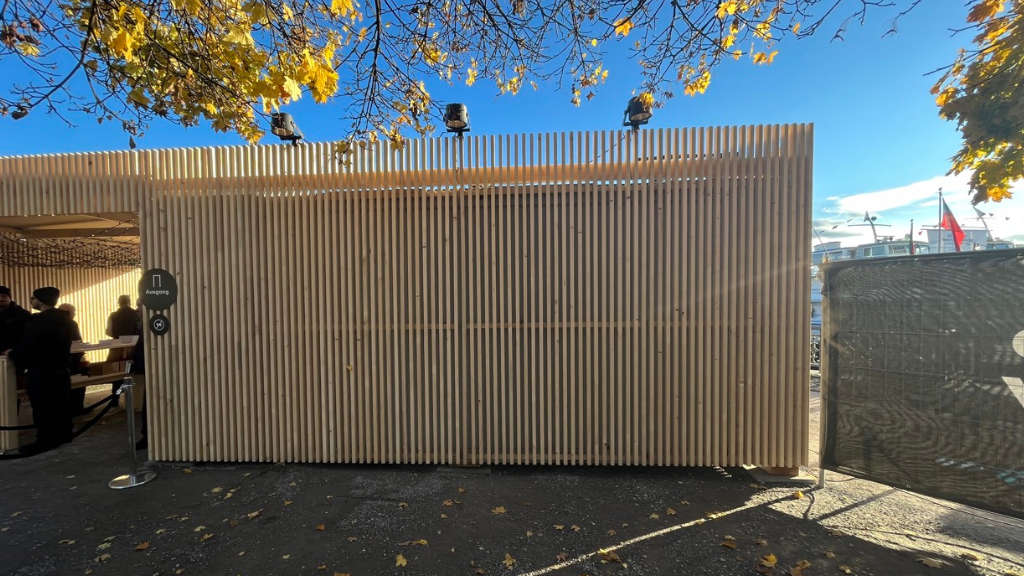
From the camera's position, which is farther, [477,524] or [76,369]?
[76,369]

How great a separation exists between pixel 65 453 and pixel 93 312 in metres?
6.38

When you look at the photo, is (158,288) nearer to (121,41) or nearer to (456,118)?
(121,41)

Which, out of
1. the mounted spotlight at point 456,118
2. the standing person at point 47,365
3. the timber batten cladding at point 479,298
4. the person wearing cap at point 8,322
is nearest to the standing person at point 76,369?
the person wearing cap at point 8,322

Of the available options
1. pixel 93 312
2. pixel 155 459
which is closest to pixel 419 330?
pixel 155 459

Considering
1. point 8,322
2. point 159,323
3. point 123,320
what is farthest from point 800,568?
point 123,320

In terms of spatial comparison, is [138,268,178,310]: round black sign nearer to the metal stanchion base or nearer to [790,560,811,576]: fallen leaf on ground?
the metal stanchion base

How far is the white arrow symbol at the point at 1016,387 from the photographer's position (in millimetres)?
2676

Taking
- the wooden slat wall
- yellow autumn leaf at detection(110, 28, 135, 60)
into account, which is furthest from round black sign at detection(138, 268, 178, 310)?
the wooden slat wall

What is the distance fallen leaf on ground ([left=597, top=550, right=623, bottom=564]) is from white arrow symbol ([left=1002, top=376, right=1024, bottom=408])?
9.91 feet

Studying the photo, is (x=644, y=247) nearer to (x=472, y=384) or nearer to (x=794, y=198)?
(x=794, y=198)

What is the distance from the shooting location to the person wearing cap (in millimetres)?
5191

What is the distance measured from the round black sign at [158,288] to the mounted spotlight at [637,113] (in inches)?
206

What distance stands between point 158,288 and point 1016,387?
755 centimetres

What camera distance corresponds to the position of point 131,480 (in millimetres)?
3844
